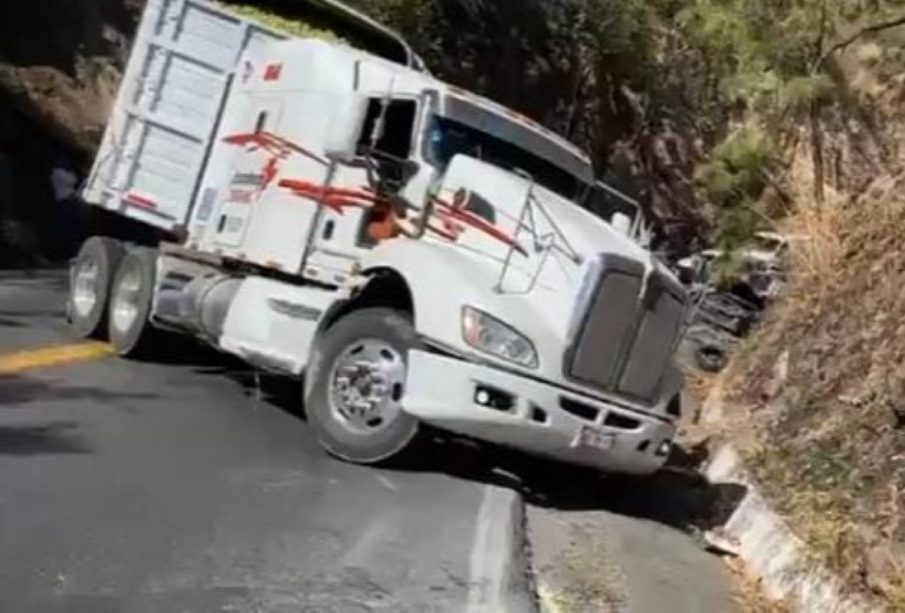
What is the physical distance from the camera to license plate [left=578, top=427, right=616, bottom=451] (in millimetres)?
9062

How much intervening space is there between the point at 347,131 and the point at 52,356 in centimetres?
314

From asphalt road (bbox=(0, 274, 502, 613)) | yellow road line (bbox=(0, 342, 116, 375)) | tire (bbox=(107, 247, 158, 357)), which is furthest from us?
tire (bbox=(107, 247, 158, 357))

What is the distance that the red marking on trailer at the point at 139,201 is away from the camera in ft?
42.8

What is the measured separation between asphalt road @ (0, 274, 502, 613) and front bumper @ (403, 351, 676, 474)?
45 cm

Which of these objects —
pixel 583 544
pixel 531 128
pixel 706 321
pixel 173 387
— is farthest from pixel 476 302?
pixel 706 321

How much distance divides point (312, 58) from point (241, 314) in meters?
2.10

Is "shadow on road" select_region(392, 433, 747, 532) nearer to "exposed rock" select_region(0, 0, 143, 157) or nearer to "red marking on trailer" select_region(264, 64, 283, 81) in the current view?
"red marking on trailer" select_region(264, 64, 283, 81)

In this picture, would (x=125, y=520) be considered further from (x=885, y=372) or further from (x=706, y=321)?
(x=706, y=321)

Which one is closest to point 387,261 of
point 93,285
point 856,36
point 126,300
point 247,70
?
point 247,70

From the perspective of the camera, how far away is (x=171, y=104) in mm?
13047

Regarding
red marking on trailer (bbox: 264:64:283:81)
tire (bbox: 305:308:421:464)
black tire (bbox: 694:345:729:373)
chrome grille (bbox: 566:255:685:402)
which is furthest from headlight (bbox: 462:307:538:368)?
black tire (bbox: 694:345:729:373)

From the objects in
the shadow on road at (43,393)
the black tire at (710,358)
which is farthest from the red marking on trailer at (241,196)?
the black tire at (710,358)

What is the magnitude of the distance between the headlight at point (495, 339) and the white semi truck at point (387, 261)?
1 cm

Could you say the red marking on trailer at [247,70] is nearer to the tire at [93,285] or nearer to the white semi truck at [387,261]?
the white semi truck at [387,261]
